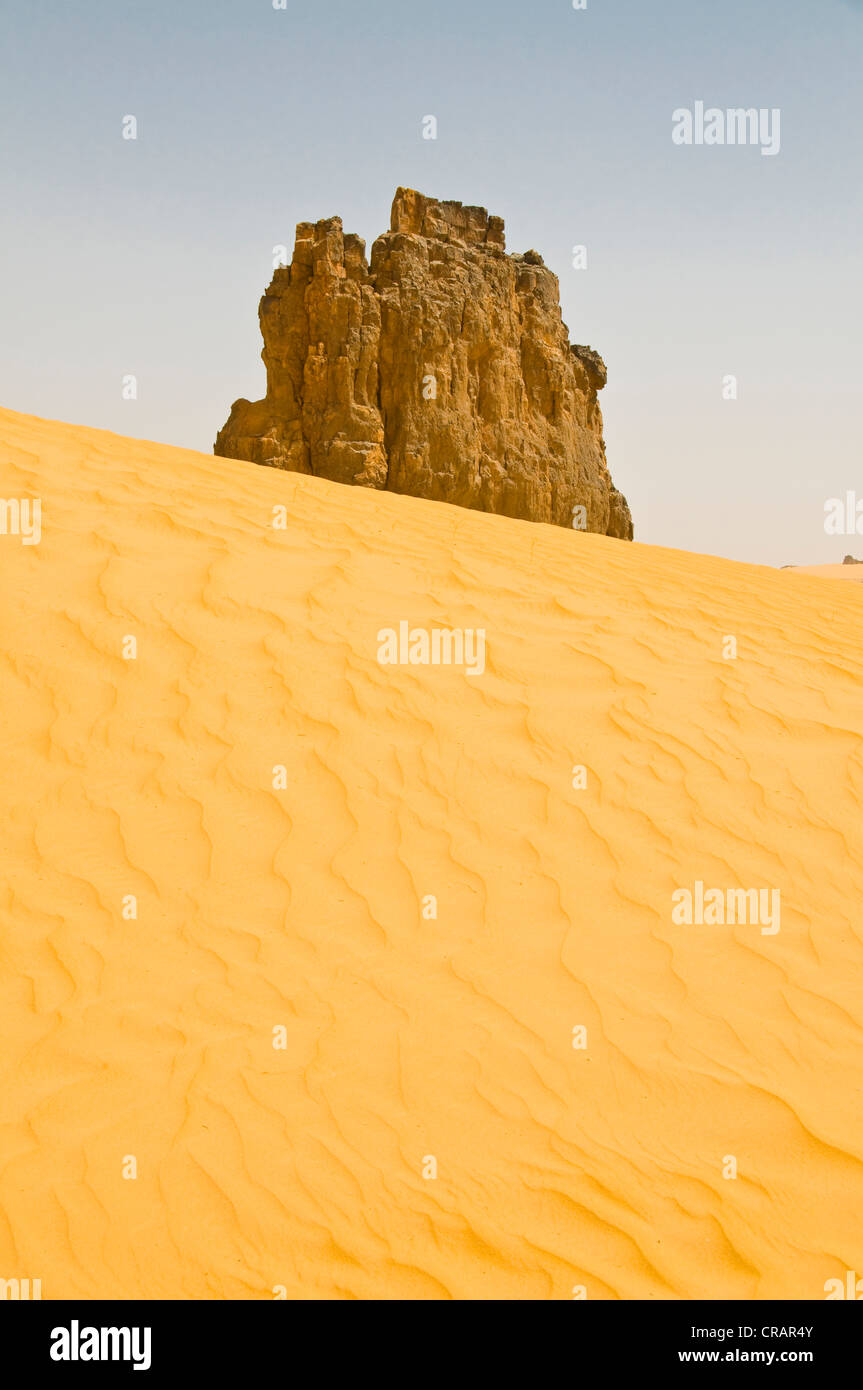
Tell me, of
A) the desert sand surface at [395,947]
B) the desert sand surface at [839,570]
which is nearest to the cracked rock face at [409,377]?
the desert sand surface at [395,947]

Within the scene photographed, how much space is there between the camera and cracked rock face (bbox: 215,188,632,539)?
24.4 meters

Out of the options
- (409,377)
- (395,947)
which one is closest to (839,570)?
(409,377)

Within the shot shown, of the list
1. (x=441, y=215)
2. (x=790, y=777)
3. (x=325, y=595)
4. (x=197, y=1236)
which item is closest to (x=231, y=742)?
(x=325, y=595)

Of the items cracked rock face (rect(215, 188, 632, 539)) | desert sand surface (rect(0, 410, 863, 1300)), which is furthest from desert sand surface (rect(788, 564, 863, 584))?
desert sand surface (rect(0, 410, 863, 1300))

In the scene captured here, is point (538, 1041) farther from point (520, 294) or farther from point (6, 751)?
point (520, 294)

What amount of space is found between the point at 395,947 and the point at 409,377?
74.1 ft

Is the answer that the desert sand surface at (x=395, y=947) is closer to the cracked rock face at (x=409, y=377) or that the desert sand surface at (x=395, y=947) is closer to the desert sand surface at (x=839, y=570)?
the cracked rock face at (x=409, y=377)

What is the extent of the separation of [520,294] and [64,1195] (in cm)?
2822

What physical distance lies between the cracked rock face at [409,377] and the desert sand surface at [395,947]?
18.4 metres

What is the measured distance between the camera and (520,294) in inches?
1115

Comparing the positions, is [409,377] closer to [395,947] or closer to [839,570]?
[395,947]

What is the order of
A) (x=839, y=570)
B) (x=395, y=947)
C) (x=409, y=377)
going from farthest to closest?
(x=839, y=570), (x=409, y=377), (x=395, y=947)

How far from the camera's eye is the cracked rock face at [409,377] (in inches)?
962

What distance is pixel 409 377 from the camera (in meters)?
24.9
